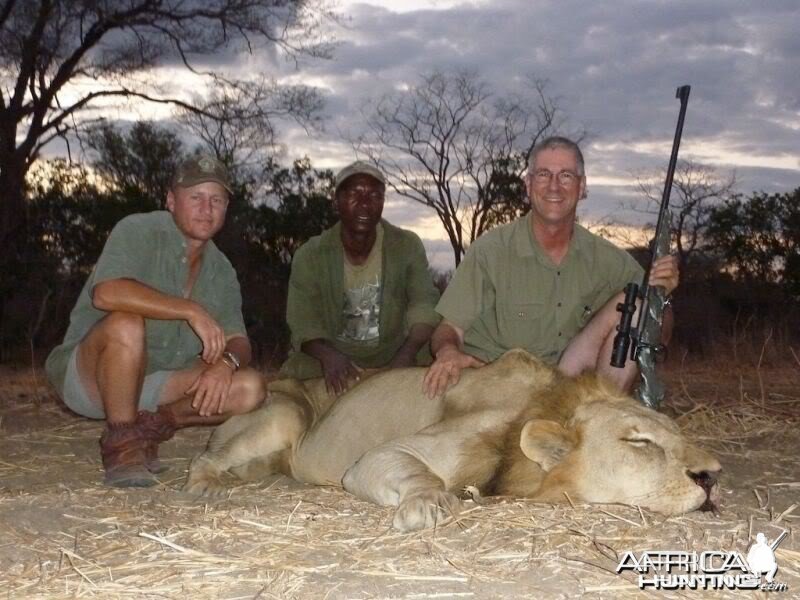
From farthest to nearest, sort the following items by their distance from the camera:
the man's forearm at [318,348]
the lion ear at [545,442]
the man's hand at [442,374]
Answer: the man's forearm at [318,348] → the man's hand at [442,374] → the lion ear at [545,442]

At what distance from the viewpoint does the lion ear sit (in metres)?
3.37

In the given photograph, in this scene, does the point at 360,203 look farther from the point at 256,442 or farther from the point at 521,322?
the point at 256,442

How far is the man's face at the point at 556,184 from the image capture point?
4863mm

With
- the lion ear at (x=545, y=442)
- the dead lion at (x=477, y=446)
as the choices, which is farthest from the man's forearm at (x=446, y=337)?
the lion ear at (x=545, y=442)

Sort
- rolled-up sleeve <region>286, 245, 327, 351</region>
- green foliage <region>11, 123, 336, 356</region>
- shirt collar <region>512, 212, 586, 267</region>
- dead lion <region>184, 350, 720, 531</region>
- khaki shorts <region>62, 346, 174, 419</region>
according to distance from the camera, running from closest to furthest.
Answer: dead lion <region>184, 350, 720, 531</region>
khaki shorts <region>62, 346, 174, 419</region>
shirt collar <region>512, 212, 586, 267</region>
rolled-up sleeve <region>286, 245, 327, 351</region>
green foliage <region>11, 123, 336, 356</region>

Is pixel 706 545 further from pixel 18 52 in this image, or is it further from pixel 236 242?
pixel 236 242

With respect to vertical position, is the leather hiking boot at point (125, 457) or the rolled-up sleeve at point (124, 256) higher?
the rolled-up sleeve at point (124, 256)

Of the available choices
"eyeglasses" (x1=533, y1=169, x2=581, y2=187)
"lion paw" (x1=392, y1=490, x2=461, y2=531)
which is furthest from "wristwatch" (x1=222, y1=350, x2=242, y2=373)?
"eyeglasses" (x1=533, y1=169, x2=581, y2=187)

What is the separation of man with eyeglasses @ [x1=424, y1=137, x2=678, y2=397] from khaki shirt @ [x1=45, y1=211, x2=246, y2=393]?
3.46 ft

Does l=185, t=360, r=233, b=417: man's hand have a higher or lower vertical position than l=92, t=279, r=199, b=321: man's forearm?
lower

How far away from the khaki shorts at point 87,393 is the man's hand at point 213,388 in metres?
0.26

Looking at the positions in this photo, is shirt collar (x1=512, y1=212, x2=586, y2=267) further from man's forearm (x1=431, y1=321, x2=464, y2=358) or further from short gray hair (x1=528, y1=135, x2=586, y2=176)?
man's forearm (x1=431, y1=321, x2=464, y2=358)

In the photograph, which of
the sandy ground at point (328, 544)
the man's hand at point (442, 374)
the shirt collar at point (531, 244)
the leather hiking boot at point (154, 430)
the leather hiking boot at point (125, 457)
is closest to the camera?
the sandy ground at point (328, 544)

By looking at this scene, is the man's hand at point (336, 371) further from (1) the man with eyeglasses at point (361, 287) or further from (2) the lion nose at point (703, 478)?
(2) the lion nose at point (703, 478)
